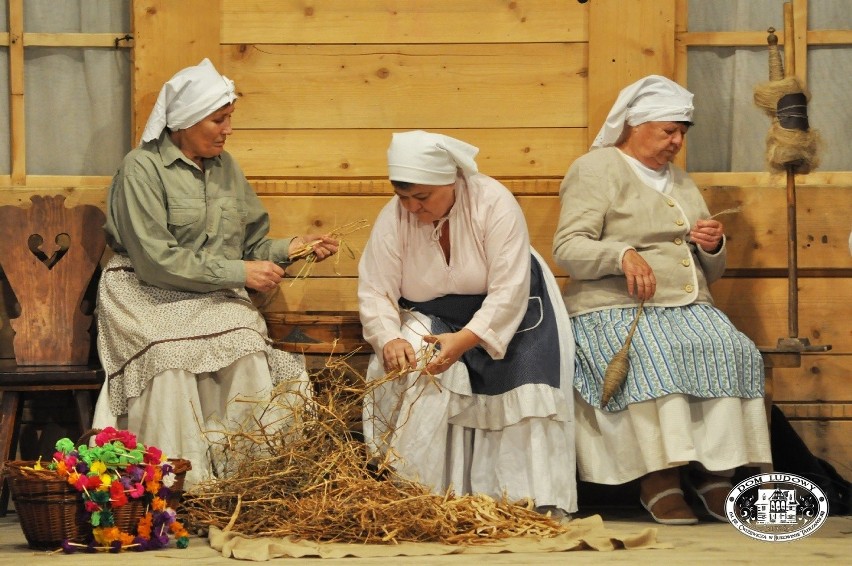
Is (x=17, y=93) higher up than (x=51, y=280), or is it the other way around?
(x=17, y=93)

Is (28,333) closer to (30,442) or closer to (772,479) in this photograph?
(30,442)

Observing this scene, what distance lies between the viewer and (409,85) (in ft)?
17.5

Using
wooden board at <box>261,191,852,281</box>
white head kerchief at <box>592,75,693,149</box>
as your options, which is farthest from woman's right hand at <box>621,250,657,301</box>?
wooden board at <box>261,191,852,281</box>

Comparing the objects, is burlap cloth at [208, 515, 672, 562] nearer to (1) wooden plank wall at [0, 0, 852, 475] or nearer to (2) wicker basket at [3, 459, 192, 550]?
(2) wicker basket at [3, 459, 192, 550]

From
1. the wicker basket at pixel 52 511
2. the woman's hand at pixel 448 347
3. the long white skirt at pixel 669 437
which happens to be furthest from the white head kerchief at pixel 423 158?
the wicker basket at pixel 52 511

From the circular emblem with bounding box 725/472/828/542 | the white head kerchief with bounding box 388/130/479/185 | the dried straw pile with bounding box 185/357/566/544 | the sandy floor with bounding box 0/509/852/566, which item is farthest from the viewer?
the white head kerchief with bounding box 388/130/479/185

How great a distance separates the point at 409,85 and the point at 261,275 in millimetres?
1161

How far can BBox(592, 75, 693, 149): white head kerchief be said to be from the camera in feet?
16.1

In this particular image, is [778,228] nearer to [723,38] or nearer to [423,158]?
[723,38]

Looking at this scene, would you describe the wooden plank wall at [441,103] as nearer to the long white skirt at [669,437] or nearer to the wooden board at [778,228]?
the wooden board at [778,228]

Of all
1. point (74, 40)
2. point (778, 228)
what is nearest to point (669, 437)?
point (778, 228)

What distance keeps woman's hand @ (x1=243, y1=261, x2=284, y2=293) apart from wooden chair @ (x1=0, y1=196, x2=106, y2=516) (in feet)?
2.27

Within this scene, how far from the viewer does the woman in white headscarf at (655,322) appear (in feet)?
14.9

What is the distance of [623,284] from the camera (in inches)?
191
